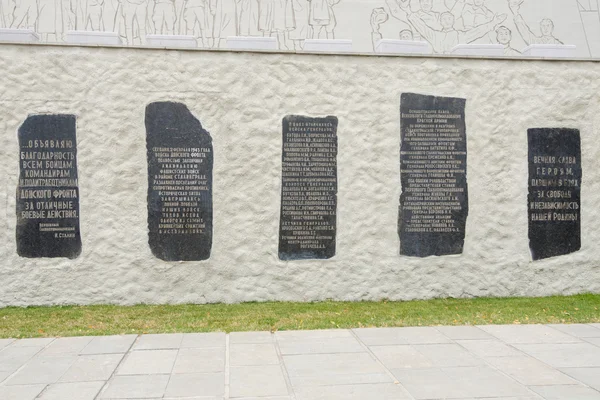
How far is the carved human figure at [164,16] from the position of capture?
28.6 ft

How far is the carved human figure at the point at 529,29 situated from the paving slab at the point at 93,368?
8003mm

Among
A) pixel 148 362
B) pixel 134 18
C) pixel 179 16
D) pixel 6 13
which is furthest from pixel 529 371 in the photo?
pixel 6 13

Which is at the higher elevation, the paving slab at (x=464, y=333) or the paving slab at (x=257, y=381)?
the paving slab at (x=257, y=381)

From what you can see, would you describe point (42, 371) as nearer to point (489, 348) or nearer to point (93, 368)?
point (93, 368)

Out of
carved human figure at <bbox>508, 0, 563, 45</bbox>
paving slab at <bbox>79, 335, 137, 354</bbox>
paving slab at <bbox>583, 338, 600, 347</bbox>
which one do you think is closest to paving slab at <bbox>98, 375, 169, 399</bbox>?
paving slab at <bbox>79, 335, 137, 354</bbox>

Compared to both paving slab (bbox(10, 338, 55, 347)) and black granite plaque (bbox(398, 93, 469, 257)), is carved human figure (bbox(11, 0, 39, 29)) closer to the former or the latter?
paving slab (bbox(10, 338, 55, 347))

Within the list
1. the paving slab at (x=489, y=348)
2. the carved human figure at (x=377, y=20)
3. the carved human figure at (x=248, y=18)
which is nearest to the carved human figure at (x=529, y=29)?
the carved human figure at (x=377, y=20)

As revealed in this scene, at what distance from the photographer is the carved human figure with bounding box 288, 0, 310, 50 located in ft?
28.8

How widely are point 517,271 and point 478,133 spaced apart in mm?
1690

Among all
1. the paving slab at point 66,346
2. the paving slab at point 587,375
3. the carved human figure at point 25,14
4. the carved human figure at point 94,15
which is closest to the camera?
the paving slab at point 587,375

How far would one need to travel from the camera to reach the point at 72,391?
11.6 feet

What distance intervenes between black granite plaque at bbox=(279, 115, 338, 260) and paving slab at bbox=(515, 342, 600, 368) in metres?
2.62

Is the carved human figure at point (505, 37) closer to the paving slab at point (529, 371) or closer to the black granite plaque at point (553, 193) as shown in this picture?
the black granite plaque at point (553, 193)

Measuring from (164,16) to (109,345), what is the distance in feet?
18.8
